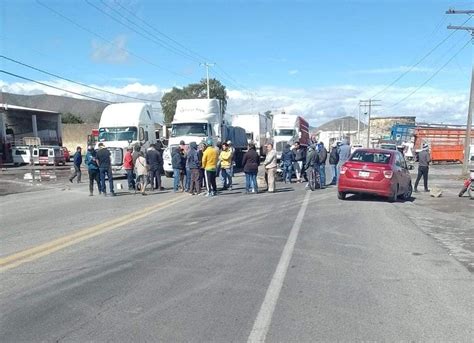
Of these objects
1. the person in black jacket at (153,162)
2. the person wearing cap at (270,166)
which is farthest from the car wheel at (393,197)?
the person in black jacket at (153,162)

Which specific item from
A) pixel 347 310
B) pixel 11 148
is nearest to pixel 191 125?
pixel 347 310

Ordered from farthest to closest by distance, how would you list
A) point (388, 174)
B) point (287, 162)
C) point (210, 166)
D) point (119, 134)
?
1. point (119, 134)
2. point (287, 162)
3. point (210, 166)
4. point (388, 174)

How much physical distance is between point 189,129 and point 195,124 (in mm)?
420

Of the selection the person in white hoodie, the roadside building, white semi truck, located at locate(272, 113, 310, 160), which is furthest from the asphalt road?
the roadside building

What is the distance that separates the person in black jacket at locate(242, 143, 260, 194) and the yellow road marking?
16.6 ft

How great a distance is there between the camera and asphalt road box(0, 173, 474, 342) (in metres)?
5.07

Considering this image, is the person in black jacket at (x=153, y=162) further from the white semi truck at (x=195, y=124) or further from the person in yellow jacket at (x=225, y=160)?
the white semi truck at (x=195, y=124)

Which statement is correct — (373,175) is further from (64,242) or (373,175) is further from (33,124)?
(33,124)

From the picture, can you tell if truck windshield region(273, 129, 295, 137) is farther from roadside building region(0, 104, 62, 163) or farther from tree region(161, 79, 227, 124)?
tree region(161, 79, 227, 124)

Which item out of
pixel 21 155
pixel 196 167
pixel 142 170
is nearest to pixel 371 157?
pixel 196 167

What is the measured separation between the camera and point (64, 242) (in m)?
9.29

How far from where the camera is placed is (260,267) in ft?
24.4

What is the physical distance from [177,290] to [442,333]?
292 cm

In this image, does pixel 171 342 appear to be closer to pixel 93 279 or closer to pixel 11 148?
pixel 93 279
